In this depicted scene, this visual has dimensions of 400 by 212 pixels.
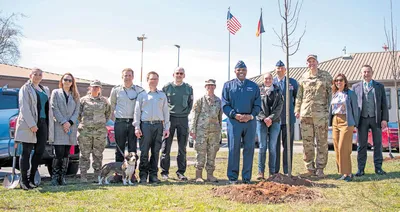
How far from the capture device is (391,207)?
199 inches

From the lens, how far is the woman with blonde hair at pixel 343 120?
7582 mm

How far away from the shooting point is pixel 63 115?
727 centimetres

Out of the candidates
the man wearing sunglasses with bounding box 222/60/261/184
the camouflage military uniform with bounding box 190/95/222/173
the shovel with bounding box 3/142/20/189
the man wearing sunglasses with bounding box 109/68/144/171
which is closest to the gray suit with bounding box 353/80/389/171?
the man wearing sunglasses with bounding box 222/60/261/184

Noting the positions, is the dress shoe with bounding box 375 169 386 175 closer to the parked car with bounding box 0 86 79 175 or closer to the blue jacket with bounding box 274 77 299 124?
the blue jacket with bounding box 274 77 299 124

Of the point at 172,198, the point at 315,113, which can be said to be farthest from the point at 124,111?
the point at 315,113

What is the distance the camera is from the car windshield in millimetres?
7590

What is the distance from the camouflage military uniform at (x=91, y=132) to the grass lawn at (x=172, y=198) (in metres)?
0.54

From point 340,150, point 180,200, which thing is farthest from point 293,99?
point 180,200

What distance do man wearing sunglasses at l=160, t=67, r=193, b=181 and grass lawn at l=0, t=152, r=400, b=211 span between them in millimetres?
797

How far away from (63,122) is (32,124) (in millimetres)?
703

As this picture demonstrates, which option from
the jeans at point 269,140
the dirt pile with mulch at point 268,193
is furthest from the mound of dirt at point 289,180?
the jeans at point 269,140

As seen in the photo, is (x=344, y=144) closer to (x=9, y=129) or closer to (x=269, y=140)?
(x=269, y=140)

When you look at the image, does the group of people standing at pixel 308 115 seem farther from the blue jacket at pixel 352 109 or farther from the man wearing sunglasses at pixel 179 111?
the man wearing sunglasses at pixel 179 111

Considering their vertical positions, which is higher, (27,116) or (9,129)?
(27,116)
